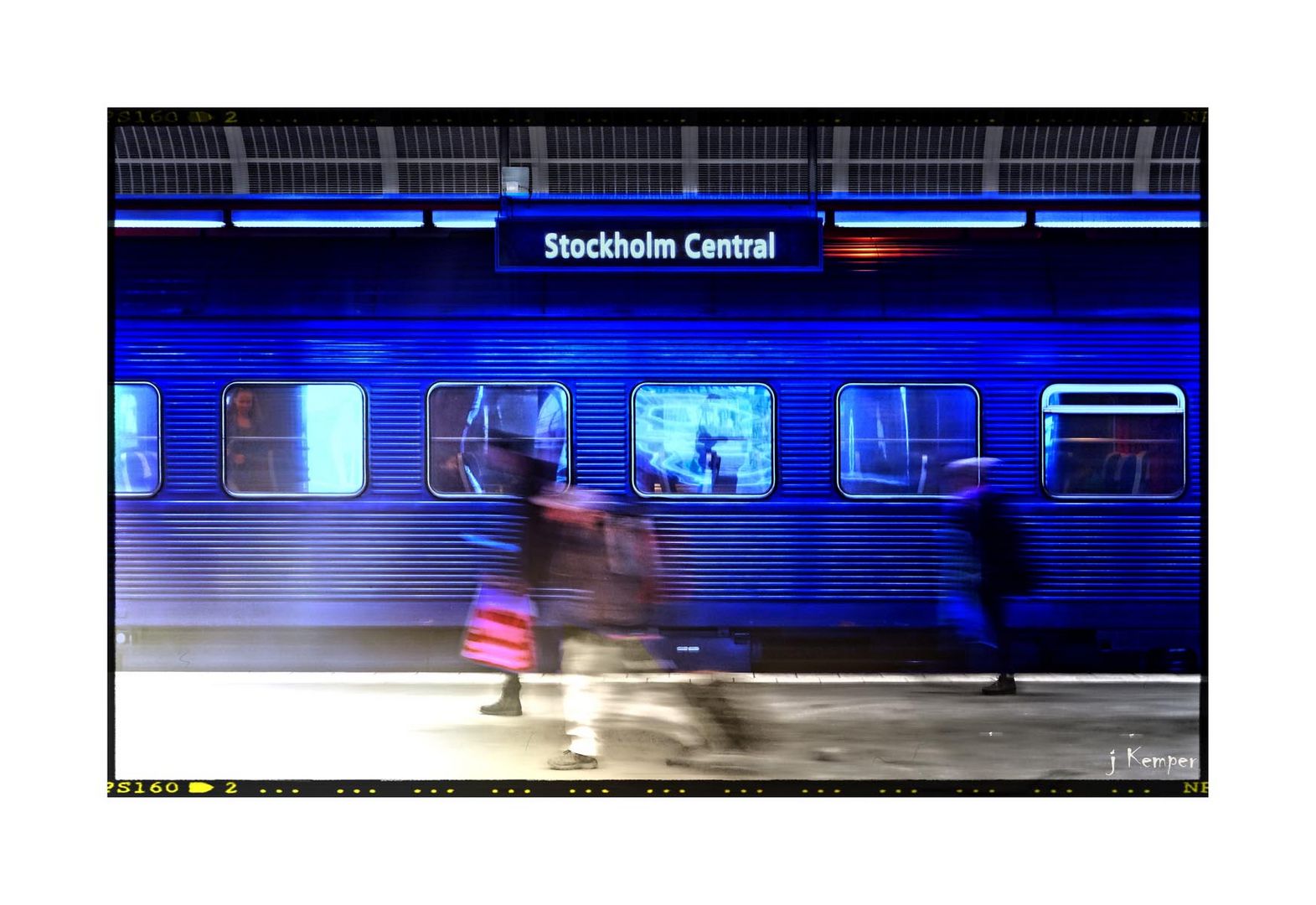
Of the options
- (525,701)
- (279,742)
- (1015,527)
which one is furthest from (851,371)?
(279,742)

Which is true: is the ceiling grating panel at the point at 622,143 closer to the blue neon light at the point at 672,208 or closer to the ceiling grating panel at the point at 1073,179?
the blue neon light at the point at 672,208

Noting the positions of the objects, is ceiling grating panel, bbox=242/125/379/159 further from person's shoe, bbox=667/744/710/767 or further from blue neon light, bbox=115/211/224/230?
person's shoe, bbox=667/744/710/767

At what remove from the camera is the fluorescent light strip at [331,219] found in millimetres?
7727

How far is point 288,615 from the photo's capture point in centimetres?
805

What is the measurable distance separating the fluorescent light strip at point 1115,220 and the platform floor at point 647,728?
2.81 meters

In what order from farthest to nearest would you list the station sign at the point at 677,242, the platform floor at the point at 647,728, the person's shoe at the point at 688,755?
1. the person's shoe at the point at 688,755
2. the platform floor at the point at 647,728
3. the station sign at the point at 677,242

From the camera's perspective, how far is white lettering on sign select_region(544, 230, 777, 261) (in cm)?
555

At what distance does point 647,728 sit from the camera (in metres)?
7.29

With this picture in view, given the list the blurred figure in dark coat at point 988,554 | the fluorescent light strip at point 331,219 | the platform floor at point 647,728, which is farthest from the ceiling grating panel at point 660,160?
the platform floor at point 647,728

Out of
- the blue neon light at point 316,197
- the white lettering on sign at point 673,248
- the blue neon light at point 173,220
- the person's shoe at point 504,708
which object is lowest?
the person's shoe at point 504,708

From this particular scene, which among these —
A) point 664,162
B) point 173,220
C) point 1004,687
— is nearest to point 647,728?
point 1004,687

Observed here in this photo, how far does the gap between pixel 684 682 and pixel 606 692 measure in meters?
1.79

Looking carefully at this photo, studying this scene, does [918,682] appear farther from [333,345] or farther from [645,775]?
[333,345]

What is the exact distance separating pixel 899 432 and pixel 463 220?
9.78 ft
